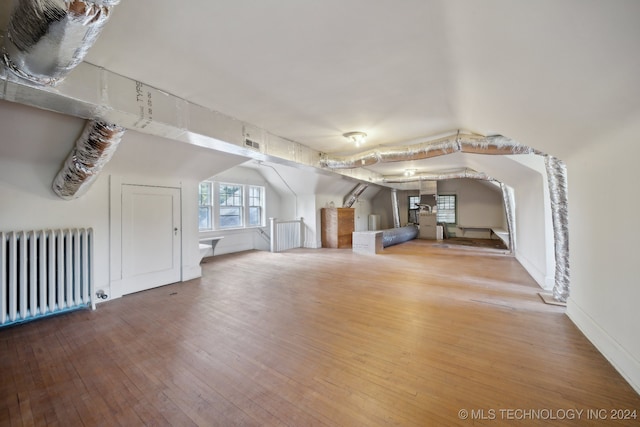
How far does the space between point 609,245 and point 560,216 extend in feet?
3.38

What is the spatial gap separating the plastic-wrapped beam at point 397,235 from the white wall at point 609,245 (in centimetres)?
498

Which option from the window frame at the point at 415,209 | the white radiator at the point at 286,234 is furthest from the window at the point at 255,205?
the window frame at the point at 415,209

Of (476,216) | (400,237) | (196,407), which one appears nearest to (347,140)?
(196,407)

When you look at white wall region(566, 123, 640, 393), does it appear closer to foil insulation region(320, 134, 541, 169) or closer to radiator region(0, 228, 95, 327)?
foil insulation region(320, 134, 541, 169)

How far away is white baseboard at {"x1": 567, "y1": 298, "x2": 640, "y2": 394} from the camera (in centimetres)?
164

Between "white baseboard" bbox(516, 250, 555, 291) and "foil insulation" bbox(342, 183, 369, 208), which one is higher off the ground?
"foil insulation" bbox(342, 183, 369, 208)

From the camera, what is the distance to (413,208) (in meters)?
11.2

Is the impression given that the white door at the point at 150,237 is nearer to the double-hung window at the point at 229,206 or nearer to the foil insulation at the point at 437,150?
the double-hung window at the point at 229,206

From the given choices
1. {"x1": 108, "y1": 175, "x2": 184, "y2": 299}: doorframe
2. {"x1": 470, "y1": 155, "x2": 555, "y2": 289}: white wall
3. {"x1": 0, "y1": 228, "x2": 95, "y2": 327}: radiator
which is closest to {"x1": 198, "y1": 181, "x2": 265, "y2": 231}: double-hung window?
{"x1": 108, "y1": 175, "x2": 184, "y2": 299}: doorframe

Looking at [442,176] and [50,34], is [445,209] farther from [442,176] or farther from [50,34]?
[50,34]

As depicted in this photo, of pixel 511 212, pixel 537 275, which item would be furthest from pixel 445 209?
pixel 537 275

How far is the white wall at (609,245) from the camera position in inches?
65.9

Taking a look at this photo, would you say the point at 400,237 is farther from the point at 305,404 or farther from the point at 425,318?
the point at 305,404

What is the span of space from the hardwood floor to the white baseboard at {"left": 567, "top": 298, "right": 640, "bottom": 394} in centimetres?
6
